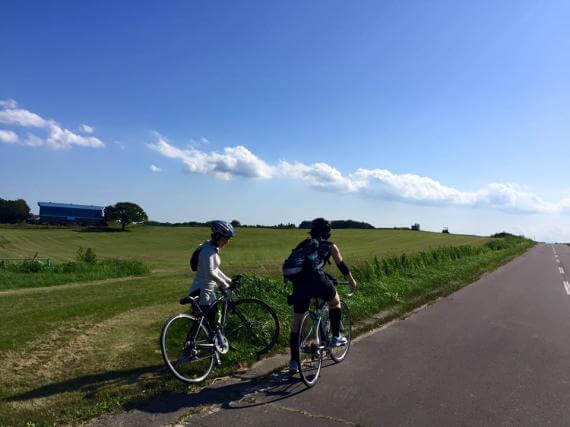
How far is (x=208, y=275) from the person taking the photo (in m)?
5.80

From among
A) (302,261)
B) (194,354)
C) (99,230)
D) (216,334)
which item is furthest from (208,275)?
(99,230)

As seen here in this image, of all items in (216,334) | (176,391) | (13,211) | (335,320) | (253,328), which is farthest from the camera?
(13,211)

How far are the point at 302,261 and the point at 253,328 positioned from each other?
1.62 meters

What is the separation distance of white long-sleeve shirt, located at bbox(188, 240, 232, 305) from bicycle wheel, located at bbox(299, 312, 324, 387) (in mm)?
1117

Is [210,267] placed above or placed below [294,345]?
above

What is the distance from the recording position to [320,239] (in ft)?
19.4

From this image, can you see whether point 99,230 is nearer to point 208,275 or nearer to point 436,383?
point 208,275

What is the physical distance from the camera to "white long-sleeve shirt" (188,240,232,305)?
5.80 metres

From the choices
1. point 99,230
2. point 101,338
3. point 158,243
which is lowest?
point 158,243

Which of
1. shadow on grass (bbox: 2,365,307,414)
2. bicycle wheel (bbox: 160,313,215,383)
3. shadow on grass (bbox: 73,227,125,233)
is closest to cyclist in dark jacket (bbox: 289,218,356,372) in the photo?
shadow on grass (bbox: 2,365,307,414)

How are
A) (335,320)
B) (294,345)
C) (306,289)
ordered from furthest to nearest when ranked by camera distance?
(335,320) < (306,289) < (294,345)

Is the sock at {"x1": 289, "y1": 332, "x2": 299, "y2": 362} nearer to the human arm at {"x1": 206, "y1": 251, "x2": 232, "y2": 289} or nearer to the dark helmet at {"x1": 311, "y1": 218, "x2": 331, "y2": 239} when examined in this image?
the human arm at {"x1": 206, "y1": 251, "x2": 232, "y2": 289}

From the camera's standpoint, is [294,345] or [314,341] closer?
[294,345]

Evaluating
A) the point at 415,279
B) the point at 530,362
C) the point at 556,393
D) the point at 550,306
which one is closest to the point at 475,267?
the point at 415,279
